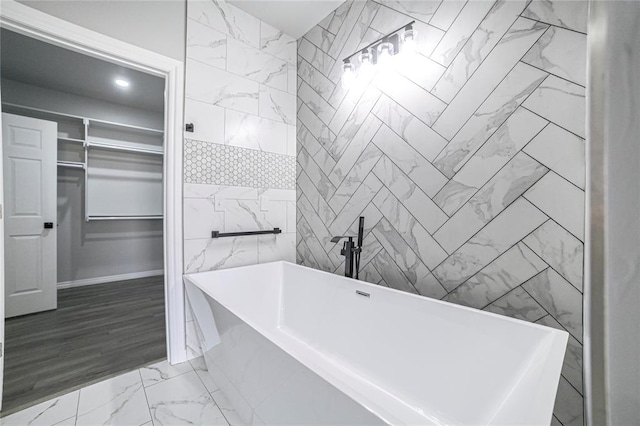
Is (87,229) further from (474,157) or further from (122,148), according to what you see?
(474,157)

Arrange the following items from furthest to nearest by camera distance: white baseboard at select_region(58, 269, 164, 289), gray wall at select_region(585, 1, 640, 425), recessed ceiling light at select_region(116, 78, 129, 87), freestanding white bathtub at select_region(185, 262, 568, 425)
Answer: white baseboard at select_region(58, 269, 164, 289) → recessed ceiling light at select_region(116, 78, 129, 87) → freestanding white bathtub at select_region(185, 262, 568, 425) → gray wall at select_region(585, 1, 640, 425)

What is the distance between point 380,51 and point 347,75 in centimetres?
40

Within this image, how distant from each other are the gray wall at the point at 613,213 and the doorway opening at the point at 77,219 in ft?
7.81

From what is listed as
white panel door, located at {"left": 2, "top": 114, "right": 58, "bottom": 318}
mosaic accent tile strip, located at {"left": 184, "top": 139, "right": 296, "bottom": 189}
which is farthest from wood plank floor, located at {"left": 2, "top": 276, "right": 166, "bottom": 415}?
mosaic accent tile strip, located at {"left": 184, "top": 139, "right": 296, "bottom": 189}

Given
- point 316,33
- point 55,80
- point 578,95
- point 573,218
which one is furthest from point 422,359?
point 55,80

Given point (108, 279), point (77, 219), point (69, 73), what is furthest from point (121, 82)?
point (108, 279)

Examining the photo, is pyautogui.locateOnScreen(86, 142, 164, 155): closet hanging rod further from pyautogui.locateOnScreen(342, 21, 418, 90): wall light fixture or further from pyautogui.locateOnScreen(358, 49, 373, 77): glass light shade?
pyautogui.locateOnScreen(358, 49, 373, 77): glass light shade

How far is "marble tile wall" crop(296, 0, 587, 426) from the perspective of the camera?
1272 millimetres

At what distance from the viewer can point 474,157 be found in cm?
154

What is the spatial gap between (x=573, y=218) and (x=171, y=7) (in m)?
2.89

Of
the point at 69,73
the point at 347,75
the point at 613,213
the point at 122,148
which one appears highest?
the point at 69,73

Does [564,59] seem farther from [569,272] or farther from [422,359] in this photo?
[422,359]

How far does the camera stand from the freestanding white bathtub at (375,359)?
0.85 m

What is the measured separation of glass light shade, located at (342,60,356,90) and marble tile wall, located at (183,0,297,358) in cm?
67
